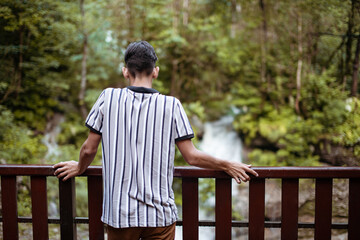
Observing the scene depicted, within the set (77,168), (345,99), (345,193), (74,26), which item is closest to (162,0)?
(74,26)

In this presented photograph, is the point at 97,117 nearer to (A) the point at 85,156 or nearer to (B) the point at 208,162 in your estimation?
(A) the point at 85,156

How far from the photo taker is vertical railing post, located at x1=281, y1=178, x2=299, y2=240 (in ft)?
6.01

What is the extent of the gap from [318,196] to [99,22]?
25.9 ft

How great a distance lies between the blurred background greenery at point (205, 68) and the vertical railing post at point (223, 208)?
3.34m

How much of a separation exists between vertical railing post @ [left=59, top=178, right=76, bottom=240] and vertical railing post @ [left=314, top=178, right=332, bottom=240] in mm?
1657

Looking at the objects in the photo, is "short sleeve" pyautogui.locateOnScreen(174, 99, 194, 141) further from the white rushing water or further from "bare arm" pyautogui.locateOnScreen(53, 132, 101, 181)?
the white rushing water

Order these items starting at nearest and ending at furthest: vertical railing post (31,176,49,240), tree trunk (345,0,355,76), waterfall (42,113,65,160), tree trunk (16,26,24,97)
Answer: vertical railing post (31,176,49,240) < tree trunk (345,0,355,76) < tree trunk (16,26,24,97) < waterfall (42,113,65,160)

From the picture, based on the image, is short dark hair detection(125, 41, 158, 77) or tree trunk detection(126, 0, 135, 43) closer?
short dark hair detection(125, 41, 158, 77)

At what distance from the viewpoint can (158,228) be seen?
1.51 m

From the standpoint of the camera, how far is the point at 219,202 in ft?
6.07

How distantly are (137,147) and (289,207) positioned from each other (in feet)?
3.73

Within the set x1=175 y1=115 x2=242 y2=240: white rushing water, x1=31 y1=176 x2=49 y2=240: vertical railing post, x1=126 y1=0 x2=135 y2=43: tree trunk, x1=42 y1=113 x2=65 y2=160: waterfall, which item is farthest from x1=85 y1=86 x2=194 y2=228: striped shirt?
x1=126 y1=0 x2=135 y2=43: tree trunk

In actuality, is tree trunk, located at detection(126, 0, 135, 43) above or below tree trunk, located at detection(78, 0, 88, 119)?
above

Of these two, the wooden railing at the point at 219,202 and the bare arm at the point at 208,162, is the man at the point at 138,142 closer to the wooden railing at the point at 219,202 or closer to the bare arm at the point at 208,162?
the bare arm at the point at 208,162
